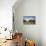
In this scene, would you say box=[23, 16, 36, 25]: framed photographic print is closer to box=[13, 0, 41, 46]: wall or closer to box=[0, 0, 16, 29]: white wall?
box=[13, 0, 41, 46]: wall

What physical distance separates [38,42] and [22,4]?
6.17 ft

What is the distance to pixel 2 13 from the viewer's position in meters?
4.20

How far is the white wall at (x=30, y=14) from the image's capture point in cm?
524

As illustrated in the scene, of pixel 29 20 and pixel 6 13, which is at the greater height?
pixel 6 13

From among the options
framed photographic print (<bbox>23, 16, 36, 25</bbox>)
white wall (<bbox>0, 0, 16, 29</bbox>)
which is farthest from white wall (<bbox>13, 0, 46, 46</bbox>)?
white wall (<bbox>0, 0, 16, 29</bbox>)

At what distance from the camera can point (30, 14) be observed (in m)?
5.26

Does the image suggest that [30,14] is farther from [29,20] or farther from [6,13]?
[6,13]

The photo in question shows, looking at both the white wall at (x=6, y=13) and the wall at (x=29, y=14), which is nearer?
the white wall at (x=6, y=13)

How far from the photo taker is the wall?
5.25 meters

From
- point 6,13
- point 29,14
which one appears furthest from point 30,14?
point 6,13

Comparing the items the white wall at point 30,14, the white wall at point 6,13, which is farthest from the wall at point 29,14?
the white wall at point 6,13

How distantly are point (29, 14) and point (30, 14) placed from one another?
0.15 ft

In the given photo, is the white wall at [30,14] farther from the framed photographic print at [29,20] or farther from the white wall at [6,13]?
the white wall at [6,13]

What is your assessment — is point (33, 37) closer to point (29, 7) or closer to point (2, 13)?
point (29, 7)
